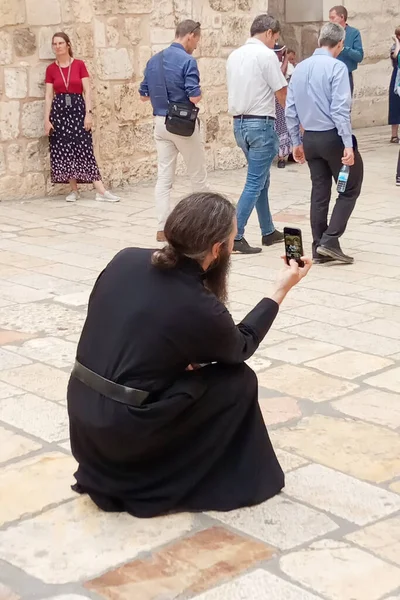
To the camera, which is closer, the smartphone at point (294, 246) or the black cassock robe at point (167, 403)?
the black cassock robe at point (167, 403)

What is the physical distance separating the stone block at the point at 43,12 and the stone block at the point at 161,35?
1.13 metres

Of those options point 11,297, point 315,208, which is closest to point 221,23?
point 315,208

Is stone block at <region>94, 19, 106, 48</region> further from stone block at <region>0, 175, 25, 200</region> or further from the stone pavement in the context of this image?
the stone pavement

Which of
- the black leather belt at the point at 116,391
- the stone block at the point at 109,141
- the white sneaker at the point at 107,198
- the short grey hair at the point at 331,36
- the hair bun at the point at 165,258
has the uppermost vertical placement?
the short grey hair at the point at 331,36

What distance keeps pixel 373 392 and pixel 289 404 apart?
1.29 ft

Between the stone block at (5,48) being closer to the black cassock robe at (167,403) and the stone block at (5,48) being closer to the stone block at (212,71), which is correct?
the stone block at (212,71)

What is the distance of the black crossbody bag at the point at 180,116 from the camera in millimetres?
7125

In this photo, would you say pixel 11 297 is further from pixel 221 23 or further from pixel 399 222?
pixel 221 23

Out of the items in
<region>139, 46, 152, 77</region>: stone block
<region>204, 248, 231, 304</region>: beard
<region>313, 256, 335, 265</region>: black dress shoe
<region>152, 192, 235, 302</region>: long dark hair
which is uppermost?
<region>139, 46, 152, 77</region>: stone block

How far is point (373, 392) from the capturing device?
429 centimetres

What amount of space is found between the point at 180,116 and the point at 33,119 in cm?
279

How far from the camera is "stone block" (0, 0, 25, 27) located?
29.9 feet

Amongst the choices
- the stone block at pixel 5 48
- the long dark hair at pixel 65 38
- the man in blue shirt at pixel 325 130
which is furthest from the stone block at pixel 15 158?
the man in blue shirt at pixel 325 130

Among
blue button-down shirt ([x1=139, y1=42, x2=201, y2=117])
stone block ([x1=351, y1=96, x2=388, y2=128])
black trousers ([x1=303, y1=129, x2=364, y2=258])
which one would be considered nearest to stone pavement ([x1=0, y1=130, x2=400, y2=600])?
black trousers ([x1=303, y1=129, x2=364, y2=258])
